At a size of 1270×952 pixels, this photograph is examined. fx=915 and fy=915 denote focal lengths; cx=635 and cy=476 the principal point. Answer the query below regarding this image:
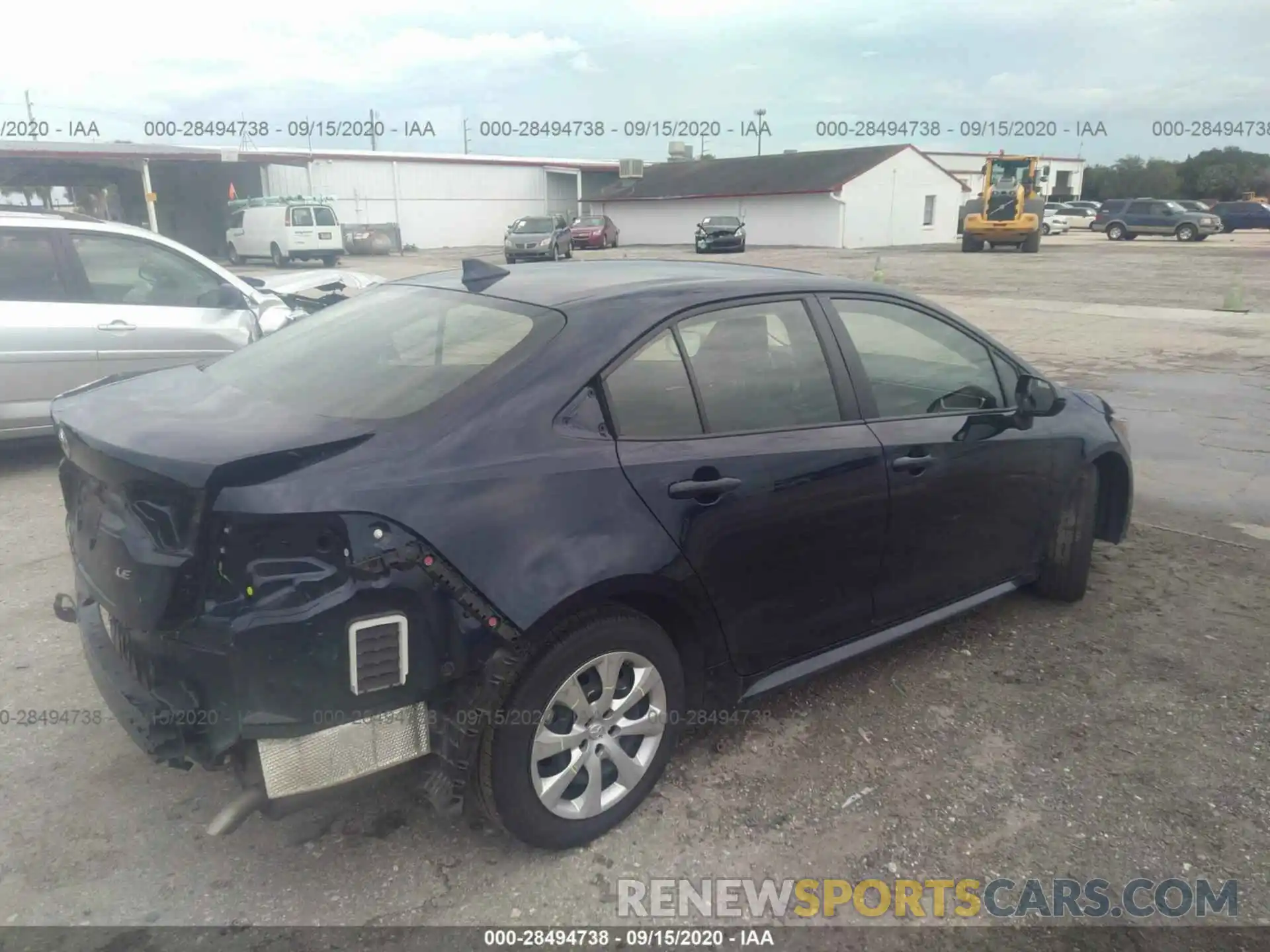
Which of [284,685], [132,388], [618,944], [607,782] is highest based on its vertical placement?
[132,388]

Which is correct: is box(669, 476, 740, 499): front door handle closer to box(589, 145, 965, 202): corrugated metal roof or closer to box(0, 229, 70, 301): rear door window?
box(0, 229, 70, 301): rear door window

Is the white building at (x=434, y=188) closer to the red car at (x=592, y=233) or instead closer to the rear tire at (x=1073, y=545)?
the red car at (x=592, y=233)

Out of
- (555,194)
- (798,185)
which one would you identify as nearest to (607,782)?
(798,185)

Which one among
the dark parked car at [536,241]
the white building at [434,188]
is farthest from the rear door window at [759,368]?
the white building at [434,188]

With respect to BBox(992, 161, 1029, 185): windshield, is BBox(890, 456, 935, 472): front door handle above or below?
below

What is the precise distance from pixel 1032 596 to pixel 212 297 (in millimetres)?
5798

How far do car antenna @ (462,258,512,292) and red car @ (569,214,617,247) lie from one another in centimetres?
3776

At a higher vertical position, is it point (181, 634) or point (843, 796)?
point (181, 634)

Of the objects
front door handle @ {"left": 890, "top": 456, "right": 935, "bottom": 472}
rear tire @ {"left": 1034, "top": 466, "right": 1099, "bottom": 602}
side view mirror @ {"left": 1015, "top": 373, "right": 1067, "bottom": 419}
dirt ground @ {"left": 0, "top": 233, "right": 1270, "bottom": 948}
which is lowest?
dirt ground @ {"left": 0, "top": 233, "right": 1270, "bottom": 948}

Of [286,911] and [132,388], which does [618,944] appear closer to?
[286,911]

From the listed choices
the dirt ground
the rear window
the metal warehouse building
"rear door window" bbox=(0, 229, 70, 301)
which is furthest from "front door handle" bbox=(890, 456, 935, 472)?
the metal warehouse building

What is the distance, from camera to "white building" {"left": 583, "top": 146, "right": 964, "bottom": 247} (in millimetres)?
43500

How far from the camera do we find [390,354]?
9.73 ft

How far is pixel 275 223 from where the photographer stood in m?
30.6
